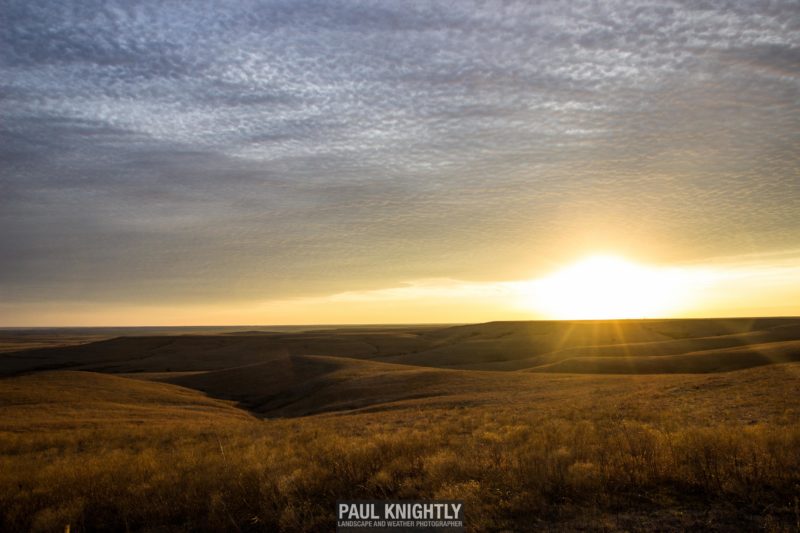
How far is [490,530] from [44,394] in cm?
4292

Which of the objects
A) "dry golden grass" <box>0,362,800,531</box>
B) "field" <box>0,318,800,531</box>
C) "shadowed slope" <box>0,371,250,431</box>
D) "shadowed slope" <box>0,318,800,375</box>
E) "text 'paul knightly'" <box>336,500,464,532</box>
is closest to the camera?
"text 'paul knightly'" <box>336,500,464,532</box>

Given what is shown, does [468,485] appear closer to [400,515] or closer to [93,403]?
[400,515]

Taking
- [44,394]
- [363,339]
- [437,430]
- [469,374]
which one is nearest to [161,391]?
[44,394]

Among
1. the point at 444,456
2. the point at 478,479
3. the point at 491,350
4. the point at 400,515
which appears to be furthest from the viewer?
the point at 491,350

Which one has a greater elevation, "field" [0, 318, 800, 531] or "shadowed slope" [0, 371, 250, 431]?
"field" [0, 318, 800, 531]

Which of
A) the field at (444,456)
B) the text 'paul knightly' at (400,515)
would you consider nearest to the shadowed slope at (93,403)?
the field at (444,456)

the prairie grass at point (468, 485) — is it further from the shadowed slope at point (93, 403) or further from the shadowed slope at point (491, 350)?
the shadowed slope at point (491, 350)

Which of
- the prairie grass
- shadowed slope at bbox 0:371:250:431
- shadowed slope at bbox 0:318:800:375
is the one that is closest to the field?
the prairie grass

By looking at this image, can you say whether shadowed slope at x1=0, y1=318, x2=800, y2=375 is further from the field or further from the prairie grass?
the prairie grass

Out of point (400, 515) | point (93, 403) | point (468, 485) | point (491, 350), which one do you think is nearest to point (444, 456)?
point (468, 485)

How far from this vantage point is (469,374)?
44250mm

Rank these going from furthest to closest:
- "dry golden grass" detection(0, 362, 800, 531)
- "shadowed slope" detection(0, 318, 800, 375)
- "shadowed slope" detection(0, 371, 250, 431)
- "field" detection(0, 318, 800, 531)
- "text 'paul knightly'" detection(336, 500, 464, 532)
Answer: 1. "shadowed slope" detection(0, 318, 800, 375)
2. "shadowed slope" detection(0, 371, 250, 431)
3. "field" detection(0, 318, 800, 531)
4. "dry golden grass" detection(0, 362, 800, 531)
5. "text 'paul knightly'" detection(336, 500, 464, 532)

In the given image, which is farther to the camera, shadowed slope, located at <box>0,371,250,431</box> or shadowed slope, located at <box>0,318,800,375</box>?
shadowed slope, located at <box>0,318,800,375</box>

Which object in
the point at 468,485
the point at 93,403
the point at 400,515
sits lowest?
the point at 93,403
